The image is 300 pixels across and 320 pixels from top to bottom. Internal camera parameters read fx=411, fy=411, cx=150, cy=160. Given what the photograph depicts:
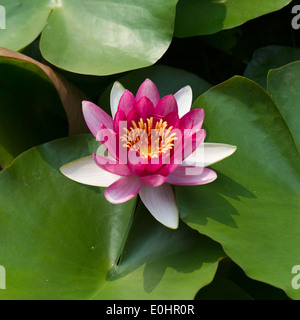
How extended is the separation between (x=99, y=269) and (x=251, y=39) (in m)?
1.08

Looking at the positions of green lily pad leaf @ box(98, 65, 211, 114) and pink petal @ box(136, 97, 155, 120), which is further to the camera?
green lily pad leaf @ box(98, 65, 211, 114)

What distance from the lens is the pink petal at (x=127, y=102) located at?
85 cm

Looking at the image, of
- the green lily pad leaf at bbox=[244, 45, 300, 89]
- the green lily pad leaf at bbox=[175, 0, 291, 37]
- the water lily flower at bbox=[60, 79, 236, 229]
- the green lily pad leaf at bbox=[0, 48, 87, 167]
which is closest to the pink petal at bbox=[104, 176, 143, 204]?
the water lily flower at bbox=[60, 79, 236, 229]

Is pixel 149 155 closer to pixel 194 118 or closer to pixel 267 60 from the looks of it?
pixel 194 118

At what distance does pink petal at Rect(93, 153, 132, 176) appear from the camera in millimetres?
789

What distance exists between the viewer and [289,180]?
2.84 feet

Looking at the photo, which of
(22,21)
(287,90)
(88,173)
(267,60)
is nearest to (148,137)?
(88,173)

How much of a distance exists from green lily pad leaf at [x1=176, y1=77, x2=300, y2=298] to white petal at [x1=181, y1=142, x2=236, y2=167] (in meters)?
0.04

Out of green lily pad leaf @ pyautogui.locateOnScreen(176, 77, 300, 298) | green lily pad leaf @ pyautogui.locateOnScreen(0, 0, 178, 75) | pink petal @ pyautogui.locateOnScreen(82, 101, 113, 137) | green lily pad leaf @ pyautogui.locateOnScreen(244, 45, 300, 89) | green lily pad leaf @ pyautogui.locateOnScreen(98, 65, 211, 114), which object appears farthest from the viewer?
green lily pad leaf @ pyautogui.locateOnScreen(244, 45, 300, 89)

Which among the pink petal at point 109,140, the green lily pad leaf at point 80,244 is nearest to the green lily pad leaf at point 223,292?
the green lily pad leaf at point 80,244

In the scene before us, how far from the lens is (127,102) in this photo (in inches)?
33.5

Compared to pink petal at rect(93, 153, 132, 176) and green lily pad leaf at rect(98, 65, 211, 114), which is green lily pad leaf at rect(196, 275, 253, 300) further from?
green lily pad leaf at rect(98, 65, 211, 114)
